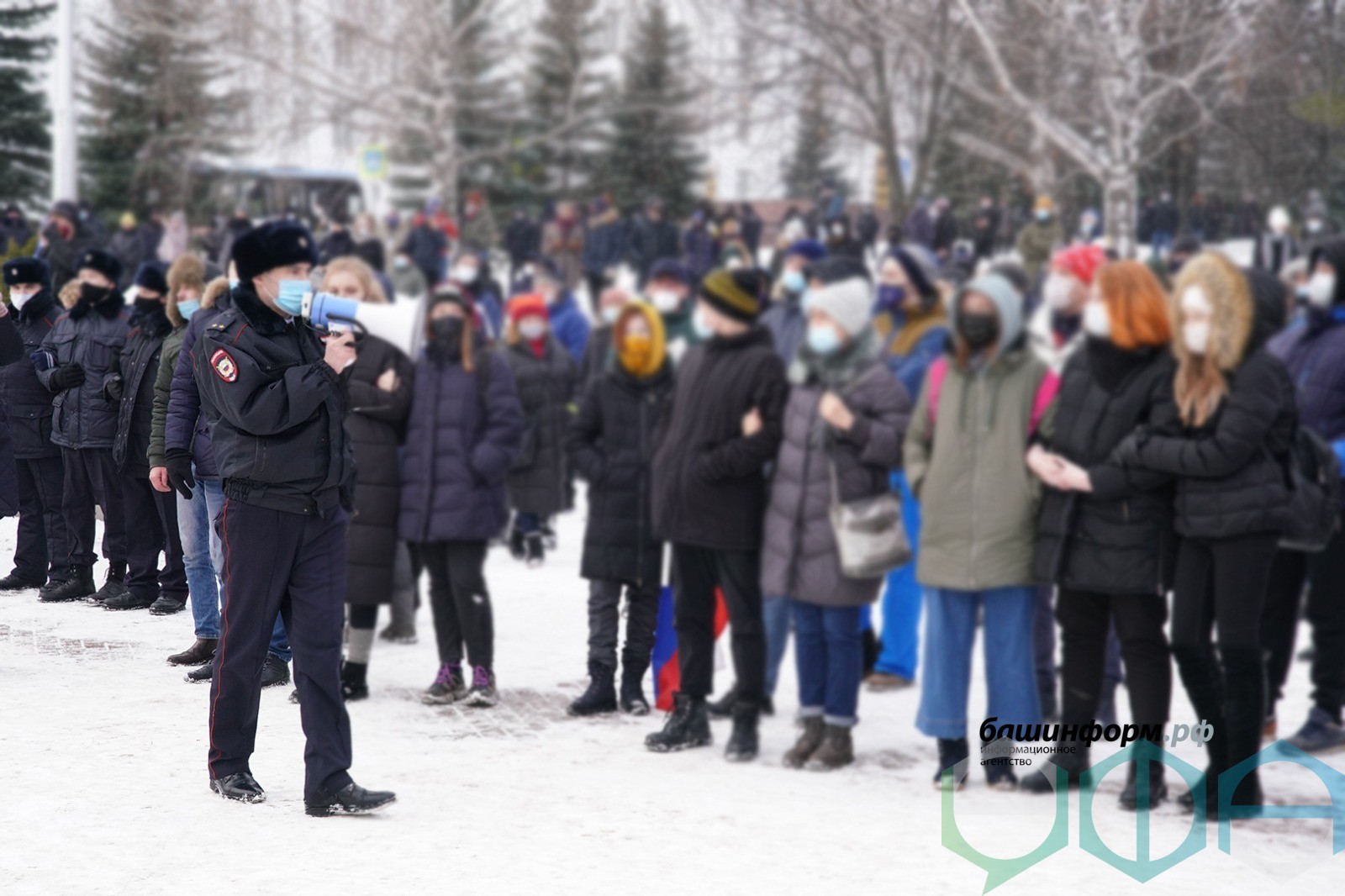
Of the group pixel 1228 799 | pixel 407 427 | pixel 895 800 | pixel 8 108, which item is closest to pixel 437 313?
pixel 407 427

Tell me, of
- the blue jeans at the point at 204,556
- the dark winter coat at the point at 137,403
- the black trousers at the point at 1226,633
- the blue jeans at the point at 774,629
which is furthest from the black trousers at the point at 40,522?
the black trousers at the point at 1226,633

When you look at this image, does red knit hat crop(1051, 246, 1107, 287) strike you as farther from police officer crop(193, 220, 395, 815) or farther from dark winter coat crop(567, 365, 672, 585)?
police officer crop(193, 220, 395, 815)

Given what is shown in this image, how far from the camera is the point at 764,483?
6.42 meters

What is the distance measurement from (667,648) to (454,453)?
1309 millimetres

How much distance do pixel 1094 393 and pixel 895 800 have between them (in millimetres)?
1669

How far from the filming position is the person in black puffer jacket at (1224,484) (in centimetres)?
543

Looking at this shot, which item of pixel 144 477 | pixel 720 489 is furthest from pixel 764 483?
pixel 144 477

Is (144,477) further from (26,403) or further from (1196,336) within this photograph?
(1196,336)

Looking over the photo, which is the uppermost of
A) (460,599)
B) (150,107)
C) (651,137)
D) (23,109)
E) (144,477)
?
(651,137)

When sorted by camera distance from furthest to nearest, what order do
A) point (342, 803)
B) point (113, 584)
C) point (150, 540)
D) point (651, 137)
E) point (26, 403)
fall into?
point (651, 137)
point (26, 403)
point (150, 540)
point (113, 584)
point (342, 803)

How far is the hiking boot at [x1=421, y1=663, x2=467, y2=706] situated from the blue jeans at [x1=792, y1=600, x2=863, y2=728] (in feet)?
5.29

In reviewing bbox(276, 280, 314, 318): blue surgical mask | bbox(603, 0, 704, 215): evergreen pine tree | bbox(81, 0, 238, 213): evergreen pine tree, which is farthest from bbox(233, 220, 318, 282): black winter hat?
bbox(603, 0, 704, 215): evergreen pine tree

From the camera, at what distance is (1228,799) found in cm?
566

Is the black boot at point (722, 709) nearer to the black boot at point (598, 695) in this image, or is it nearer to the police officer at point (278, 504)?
the black boot at point (598, 695)
